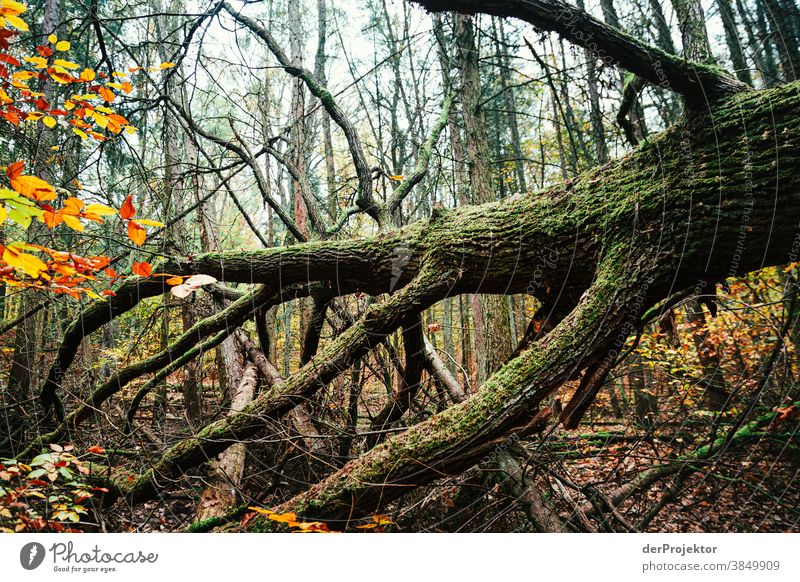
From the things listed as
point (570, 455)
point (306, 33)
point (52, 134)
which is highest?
point (306, 33)

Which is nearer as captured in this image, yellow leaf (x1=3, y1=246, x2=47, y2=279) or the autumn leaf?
yellow leaf (x1=3, y1=246, x2=47, y2=279)

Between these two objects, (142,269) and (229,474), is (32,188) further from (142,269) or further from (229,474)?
(229,474)

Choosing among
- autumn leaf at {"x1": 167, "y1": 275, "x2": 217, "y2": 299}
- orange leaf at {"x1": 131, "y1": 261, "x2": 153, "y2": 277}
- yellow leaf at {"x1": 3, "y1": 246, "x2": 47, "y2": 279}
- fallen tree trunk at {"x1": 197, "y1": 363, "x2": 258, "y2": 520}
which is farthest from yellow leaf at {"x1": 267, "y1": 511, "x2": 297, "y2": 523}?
yellow leaf at {"x1": 3, "y1": 246, "x2": 47, "y2": 279}

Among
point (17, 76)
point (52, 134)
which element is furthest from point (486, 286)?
point (52, 134)

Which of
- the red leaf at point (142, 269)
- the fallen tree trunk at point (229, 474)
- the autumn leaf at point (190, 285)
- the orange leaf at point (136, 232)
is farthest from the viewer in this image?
the fallen tree trunk at point (229, 474)

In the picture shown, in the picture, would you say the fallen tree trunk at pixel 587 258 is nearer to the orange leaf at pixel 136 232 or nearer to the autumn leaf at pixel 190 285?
the autumn leaf at pixel 190 285

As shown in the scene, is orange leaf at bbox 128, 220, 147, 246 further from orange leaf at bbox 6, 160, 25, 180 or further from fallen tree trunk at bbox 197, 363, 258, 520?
fallen tree trunk at bbox 197, 363, 258, 520

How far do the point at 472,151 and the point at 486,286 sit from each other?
91.8 inches

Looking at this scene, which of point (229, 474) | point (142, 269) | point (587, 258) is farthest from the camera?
point (229, 474)

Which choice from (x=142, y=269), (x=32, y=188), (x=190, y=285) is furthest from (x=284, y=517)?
(x=32, y=188)

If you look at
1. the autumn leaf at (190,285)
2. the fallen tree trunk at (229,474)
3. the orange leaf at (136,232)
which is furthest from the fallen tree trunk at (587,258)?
the orange leaf at (136,232)

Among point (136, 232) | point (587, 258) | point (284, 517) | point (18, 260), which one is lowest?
point (284, 517)

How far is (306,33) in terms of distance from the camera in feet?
23.9
